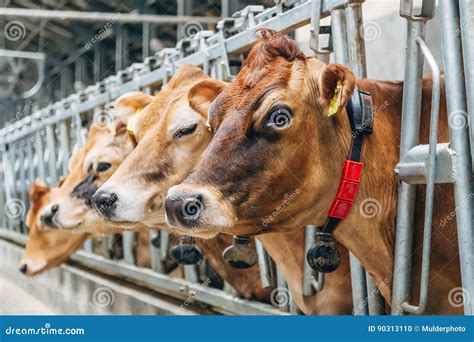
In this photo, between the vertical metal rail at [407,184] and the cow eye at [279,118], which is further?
the vertical metal rail at [407,184]

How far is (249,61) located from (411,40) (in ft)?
1.35

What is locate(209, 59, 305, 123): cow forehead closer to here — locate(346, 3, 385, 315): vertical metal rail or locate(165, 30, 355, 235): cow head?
locate(165, 30, 355, 235): cow head

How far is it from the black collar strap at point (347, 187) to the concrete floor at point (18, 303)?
10.2 ft

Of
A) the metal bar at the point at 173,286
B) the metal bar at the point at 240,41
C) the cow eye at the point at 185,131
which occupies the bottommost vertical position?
the metal bar at the point at 173,286

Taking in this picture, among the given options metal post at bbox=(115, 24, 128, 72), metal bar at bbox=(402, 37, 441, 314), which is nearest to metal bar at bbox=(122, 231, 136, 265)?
metal post at bbox=(115, 24, 128, 72)

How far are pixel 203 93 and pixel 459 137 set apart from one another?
96 cm

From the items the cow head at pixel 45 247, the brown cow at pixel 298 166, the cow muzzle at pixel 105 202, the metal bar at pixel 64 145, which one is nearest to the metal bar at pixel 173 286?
the cow head at pixel 45 247

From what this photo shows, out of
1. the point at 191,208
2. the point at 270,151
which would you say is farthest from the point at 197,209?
the point at 270,151

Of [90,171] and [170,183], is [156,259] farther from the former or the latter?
[170,183]

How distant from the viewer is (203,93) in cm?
256

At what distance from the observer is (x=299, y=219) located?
2049 millimetres

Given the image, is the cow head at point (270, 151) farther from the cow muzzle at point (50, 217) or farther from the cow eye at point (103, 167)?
the cow muzzle at point (50, 217)

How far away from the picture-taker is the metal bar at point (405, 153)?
2.09 m
